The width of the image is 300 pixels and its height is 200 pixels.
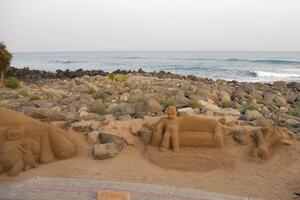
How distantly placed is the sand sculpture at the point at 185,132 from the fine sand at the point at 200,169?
0.15 m

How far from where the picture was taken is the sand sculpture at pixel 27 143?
23.7ft

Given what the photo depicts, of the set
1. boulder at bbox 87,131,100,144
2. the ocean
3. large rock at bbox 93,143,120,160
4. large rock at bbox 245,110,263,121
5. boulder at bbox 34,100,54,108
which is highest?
large rock at bbox 245,110,263,121

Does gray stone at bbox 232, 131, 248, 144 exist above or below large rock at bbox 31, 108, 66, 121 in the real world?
below

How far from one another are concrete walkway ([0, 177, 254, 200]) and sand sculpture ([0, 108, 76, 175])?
1311 millimetres

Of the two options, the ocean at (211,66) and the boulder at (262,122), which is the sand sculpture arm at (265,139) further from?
the ocean at (211,66)

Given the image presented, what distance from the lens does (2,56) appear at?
1795cm

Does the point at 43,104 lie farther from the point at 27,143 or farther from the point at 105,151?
the point at 105,151

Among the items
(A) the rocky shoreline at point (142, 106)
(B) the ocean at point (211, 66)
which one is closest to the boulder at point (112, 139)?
(A) the rocky shoreline at point (142, 106)

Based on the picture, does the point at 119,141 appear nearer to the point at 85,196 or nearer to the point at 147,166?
the point at 147,166

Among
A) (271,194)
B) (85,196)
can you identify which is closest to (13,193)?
(85,196)

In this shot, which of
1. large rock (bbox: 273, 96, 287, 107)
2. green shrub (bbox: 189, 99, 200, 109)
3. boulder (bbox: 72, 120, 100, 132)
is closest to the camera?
boulder (bbox: 72, 120, 100, 132)

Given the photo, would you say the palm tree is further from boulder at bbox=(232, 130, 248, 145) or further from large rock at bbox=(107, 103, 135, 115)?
boulder at bbox=(232, 130, 248, 145)

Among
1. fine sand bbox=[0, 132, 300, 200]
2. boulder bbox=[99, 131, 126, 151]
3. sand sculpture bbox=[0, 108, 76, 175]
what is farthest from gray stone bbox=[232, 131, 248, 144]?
sand sculpture bbox=[0, 108, 76, 175]

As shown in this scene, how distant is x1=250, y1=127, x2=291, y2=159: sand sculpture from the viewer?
7.75 metres
